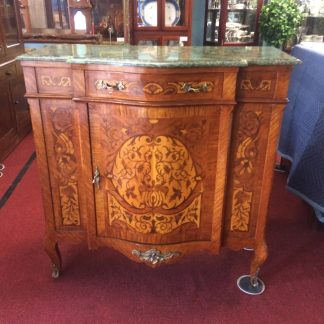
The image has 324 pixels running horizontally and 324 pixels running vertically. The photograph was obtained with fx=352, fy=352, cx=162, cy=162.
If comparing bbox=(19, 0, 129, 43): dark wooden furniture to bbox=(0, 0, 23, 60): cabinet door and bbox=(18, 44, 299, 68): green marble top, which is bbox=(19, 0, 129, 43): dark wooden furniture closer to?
bbox=(0, 0, 23, 60): cabinet door

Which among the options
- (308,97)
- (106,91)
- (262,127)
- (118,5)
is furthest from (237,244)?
(118,5)

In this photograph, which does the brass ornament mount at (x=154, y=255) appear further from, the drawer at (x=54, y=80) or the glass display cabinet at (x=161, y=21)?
the glass display cabinet at (x=161, y=21)

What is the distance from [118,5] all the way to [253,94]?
2.75 meters

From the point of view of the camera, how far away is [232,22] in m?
3.96

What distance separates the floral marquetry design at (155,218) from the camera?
4.25ft

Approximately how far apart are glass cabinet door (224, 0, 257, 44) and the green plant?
0.15 meters

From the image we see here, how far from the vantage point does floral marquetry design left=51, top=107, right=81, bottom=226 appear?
48.5 inches

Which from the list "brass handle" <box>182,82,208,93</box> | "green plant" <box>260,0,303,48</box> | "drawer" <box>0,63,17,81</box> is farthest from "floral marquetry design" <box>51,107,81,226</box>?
"green plant" <box>260,0,303,48</box>

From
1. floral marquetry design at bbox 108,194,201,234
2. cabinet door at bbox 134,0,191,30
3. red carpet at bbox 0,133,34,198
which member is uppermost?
cabinet door at bbox 134,0,191,30

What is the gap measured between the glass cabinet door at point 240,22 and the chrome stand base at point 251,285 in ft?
10.1

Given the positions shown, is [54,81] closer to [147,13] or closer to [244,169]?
[244,169]

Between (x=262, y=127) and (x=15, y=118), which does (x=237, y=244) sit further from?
(x=15, y=118)

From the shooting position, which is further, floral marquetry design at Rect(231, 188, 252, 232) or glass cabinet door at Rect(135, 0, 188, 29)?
glass cabinet door at Rect(135, 0, 188, 29)

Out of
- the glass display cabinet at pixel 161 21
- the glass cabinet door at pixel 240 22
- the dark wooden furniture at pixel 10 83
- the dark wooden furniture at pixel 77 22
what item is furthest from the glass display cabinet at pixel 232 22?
the dark wooden furniture at pixel 10 83
